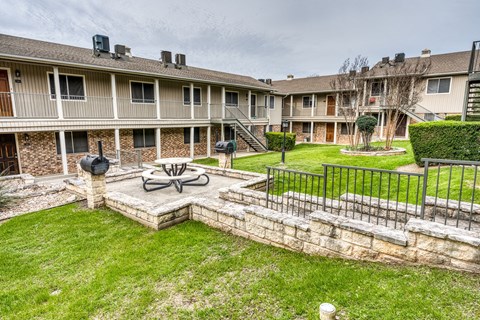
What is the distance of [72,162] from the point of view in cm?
1303

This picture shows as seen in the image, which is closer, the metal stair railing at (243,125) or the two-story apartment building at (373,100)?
the metal stair railing at (243,125)

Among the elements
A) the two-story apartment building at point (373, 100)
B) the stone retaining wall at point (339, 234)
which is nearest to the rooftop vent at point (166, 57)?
the two-story apartment building at point (373, 100)

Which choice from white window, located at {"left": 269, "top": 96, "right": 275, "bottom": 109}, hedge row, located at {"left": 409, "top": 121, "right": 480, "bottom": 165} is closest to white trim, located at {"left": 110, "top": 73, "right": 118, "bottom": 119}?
hedge row, located at {"left": 409, "top": 121, "right": 480, "bottom": 165}

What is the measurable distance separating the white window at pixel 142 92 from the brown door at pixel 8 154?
5.97m

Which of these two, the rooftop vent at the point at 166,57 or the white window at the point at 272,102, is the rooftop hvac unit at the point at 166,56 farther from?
the white window at the point at 272,102

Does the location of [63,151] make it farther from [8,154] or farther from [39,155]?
[8,154]

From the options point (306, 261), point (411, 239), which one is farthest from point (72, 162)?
point (411, 239)

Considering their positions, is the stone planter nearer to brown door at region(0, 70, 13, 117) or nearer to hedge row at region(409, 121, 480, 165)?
hedge row at region(409, 121, 480, 165)

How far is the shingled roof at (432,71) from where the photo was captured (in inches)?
746

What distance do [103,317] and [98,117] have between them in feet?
40.5

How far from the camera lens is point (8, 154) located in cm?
1162

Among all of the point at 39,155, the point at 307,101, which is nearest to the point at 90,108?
the point at 39,155

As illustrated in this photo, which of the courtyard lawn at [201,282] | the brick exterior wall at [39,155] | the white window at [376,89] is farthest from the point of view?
the white window at [376,89]

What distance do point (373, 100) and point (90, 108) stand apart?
21393 millimetres
